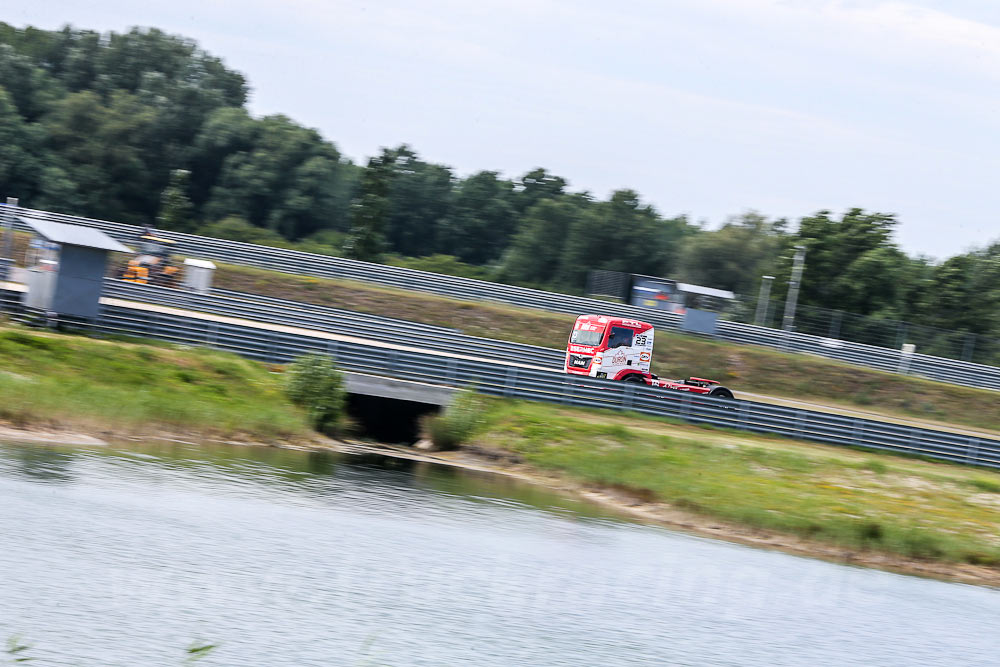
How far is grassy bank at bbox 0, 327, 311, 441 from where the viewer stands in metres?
22.7

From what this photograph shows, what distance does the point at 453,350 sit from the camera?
38.6 m

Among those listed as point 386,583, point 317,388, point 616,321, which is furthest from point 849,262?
point 386,583

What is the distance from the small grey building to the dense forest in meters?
42.8

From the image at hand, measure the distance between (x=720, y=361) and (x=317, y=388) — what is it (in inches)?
1016

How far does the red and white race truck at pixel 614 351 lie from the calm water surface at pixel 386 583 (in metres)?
13.3

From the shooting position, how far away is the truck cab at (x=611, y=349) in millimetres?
36500

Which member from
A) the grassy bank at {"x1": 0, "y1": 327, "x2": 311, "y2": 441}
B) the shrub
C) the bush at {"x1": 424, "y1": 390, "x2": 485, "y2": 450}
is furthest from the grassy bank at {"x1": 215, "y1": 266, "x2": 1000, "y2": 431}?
the grassy bank at {"x1": 0, "y1": 327, "x2": 311, "y2": 441}

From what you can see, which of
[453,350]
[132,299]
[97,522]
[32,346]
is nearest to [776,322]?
[453,350]

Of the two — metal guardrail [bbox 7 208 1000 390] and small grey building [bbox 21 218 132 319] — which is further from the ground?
metal guardrail [bbox 7 208 1000 390]

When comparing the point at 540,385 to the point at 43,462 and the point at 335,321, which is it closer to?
the point at 335,321

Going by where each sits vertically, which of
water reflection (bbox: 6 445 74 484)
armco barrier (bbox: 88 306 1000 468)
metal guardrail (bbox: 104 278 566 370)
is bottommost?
water reflection (bbox: 6 445 74 484)

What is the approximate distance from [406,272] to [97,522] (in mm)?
A: 38814

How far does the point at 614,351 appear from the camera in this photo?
36500mm

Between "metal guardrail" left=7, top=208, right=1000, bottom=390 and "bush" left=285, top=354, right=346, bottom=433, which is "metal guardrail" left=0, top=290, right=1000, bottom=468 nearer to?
"bush" left=285, top=354, right=346, bottom=433
